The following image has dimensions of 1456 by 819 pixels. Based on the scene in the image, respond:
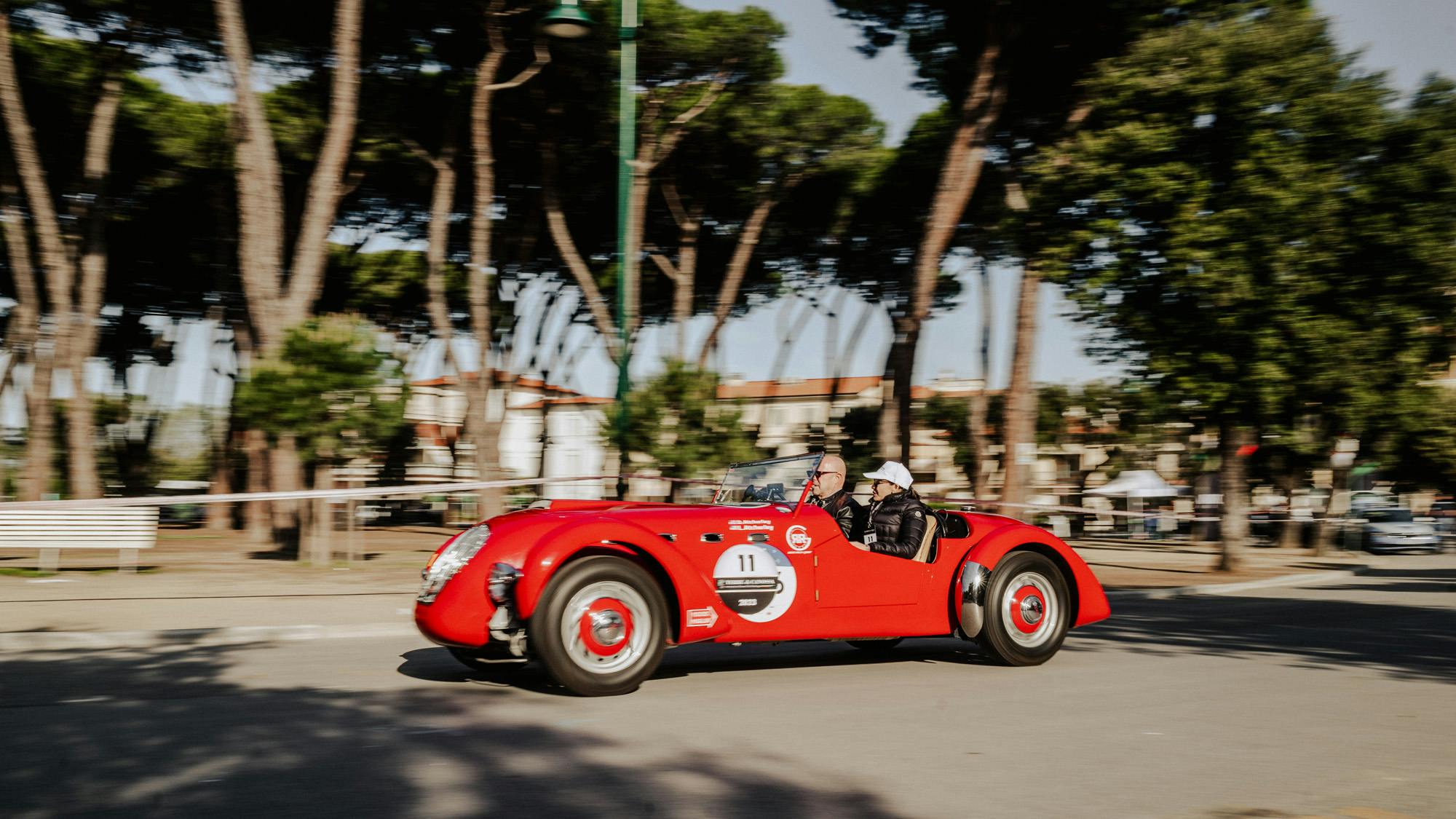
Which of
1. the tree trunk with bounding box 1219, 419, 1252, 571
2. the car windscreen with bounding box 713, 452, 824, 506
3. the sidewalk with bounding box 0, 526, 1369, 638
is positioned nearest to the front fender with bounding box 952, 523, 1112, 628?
the car windscreen with bounding box 713, 452, 824, 506

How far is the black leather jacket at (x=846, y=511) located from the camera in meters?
7.84

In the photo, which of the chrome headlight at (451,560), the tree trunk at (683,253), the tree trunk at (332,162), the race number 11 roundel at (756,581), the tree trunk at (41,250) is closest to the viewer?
the chrome headlight at (451,560)

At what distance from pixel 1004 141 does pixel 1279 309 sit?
25.3 feet

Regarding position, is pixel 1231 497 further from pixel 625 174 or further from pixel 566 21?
pixel 566 21

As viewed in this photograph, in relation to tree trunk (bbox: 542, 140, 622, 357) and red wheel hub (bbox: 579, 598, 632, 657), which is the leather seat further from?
tree trunk (bbox: 542, 140, 622, 357)

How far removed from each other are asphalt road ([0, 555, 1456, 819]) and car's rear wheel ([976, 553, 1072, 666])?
216 mm

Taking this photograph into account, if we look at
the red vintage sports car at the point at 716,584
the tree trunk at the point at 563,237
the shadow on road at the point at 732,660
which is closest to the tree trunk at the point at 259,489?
the tree trunk at the point at 563,237

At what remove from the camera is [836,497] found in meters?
7.93

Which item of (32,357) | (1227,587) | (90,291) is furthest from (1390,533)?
(32,357)

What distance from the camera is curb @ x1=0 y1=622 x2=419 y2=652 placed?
30.0 feet

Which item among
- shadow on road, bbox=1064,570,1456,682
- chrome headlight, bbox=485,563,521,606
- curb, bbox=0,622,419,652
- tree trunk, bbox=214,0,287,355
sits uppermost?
tree trunk, bbox=214,0,287,355

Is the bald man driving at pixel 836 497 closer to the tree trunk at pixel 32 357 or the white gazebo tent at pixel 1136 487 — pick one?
the tree trunk at pixel 32 357

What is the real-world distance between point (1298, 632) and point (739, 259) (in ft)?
64.8

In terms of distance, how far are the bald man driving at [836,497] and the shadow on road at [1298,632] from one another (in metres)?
2.59
